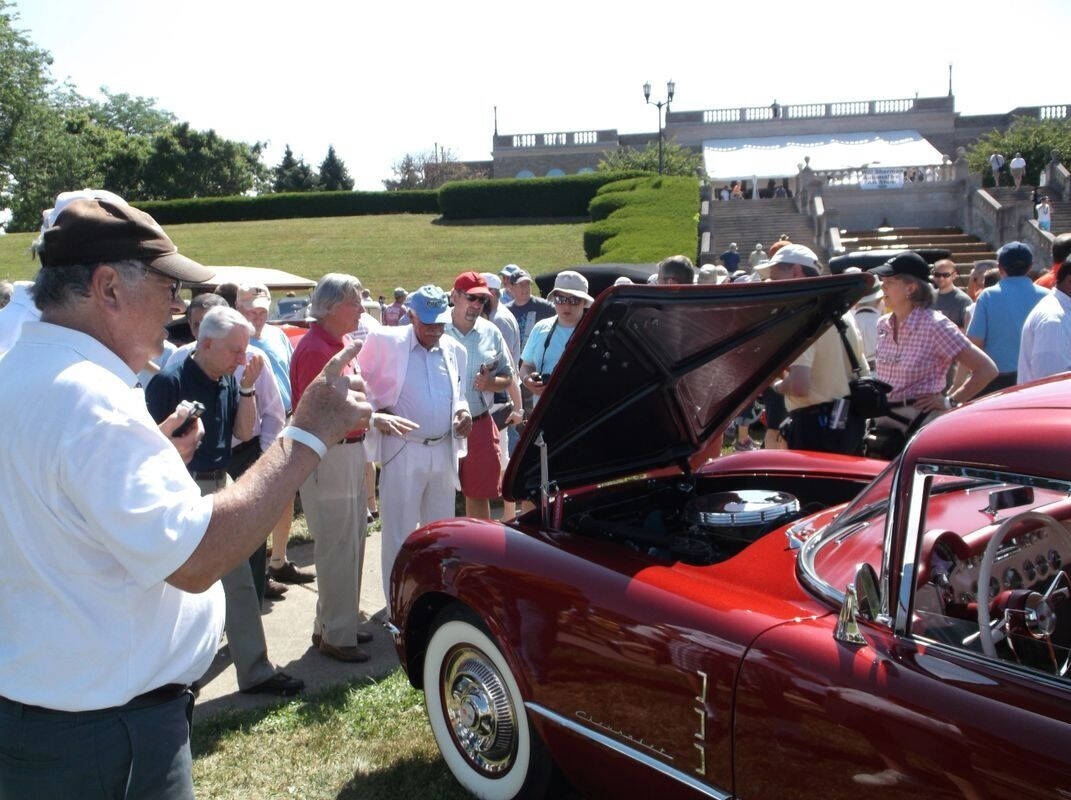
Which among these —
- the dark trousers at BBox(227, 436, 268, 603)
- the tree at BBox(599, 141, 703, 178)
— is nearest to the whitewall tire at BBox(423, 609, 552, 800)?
the dark trousers at BBox(227, 436, 268, 603)

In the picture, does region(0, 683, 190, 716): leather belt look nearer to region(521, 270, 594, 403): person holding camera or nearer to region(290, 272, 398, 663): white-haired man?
region(290, 272, 398, 663): white-haired man

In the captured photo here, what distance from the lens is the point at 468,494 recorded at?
6.67m

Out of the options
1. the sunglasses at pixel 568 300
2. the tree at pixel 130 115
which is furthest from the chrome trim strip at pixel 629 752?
the tree at pixel 130 115

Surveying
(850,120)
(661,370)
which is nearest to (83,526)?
(661,370)

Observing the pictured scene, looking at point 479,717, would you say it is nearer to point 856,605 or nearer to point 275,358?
point 856,605

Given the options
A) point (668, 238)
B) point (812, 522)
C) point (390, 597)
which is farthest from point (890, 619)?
point (668, 238)

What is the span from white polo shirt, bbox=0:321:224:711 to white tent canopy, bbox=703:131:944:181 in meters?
38.7

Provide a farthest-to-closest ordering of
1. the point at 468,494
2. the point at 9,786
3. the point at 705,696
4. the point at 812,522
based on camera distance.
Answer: the point at 468,494
the point at 812,522
the point at 705,696
the point at 9,786

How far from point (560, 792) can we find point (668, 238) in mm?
26309

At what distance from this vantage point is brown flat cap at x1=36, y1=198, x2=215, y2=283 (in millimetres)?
1909

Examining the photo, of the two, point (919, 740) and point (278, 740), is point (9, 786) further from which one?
point (278, 740)

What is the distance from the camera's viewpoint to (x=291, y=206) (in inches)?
2013

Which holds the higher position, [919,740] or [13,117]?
[13,117]

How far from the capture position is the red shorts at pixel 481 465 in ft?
21.6
